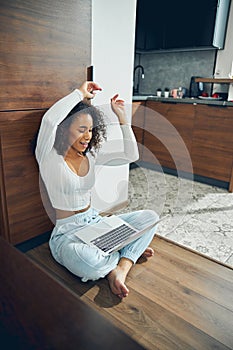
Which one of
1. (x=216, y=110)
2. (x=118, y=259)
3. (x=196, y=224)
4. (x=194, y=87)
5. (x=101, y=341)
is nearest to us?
(x=101, y=341)

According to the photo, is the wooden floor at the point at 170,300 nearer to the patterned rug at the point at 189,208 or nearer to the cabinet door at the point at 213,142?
the patterned rug at the point at 189,208

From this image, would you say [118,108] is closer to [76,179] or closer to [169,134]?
[76,179]

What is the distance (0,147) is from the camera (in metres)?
1.17

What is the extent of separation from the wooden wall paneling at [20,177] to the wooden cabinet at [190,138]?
1672 millimetres

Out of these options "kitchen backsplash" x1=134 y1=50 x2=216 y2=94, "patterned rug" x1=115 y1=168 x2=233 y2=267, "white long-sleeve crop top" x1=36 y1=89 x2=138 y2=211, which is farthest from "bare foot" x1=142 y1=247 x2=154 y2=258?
"kitchen backsplash" x1=134 y1=50 x2=216 y2=94

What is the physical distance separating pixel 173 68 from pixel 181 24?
49 centimetres

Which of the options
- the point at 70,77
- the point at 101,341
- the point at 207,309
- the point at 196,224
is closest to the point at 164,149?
the point at 196,224

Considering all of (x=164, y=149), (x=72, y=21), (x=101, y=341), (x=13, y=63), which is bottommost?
(x=164, y=149)

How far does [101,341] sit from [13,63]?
1058 millimetres

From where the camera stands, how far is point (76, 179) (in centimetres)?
123

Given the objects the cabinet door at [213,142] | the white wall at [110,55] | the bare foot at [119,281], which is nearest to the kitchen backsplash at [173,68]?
the cabinet door at [213,142]

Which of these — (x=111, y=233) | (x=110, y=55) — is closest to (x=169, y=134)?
(x=110, y=55)

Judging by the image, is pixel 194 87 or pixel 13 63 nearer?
pixel 13 63

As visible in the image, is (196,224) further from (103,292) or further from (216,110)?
(216,110)
